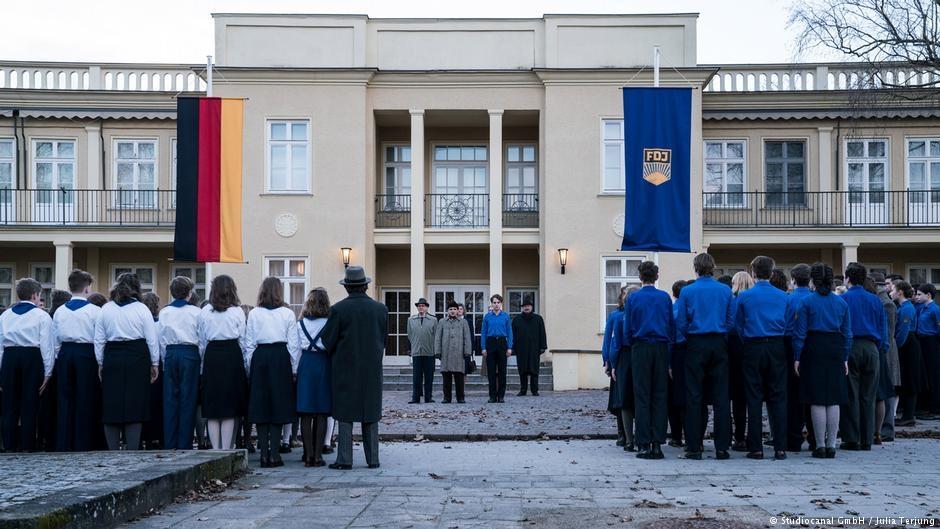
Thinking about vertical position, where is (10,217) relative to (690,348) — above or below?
above

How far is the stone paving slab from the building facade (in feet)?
43.7

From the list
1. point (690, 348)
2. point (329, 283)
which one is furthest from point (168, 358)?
point (329, 283)

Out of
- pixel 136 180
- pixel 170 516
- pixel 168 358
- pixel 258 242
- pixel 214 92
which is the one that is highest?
pixel 214 92

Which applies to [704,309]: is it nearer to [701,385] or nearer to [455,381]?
[701,385]

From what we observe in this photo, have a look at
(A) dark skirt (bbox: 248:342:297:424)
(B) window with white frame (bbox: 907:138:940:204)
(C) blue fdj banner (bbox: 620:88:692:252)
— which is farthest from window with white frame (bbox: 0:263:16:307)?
(B) window with white frame (bbox: 907:138:940:204)

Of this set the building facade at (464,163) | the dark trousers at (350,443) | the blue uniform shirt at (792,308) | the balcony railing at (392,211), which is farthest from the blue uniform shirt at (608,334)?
the balcony railing at (392,211)

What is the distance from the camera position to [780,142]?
91.6 ft

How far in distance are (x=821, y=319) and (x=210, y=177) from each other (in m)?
11.1

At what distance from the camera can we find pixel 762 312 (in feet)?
34.7

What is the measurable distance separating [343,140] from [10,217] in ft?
30.4

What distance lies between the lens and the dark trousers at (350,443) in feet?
32.2

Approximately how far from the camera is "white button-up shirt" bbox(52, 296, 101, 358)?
10.6m

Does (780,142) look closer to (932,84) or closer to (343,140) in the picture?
(932,84)

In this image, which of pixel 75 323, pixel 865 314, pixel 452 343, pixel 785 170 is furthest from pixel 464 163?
pixel 75 323
